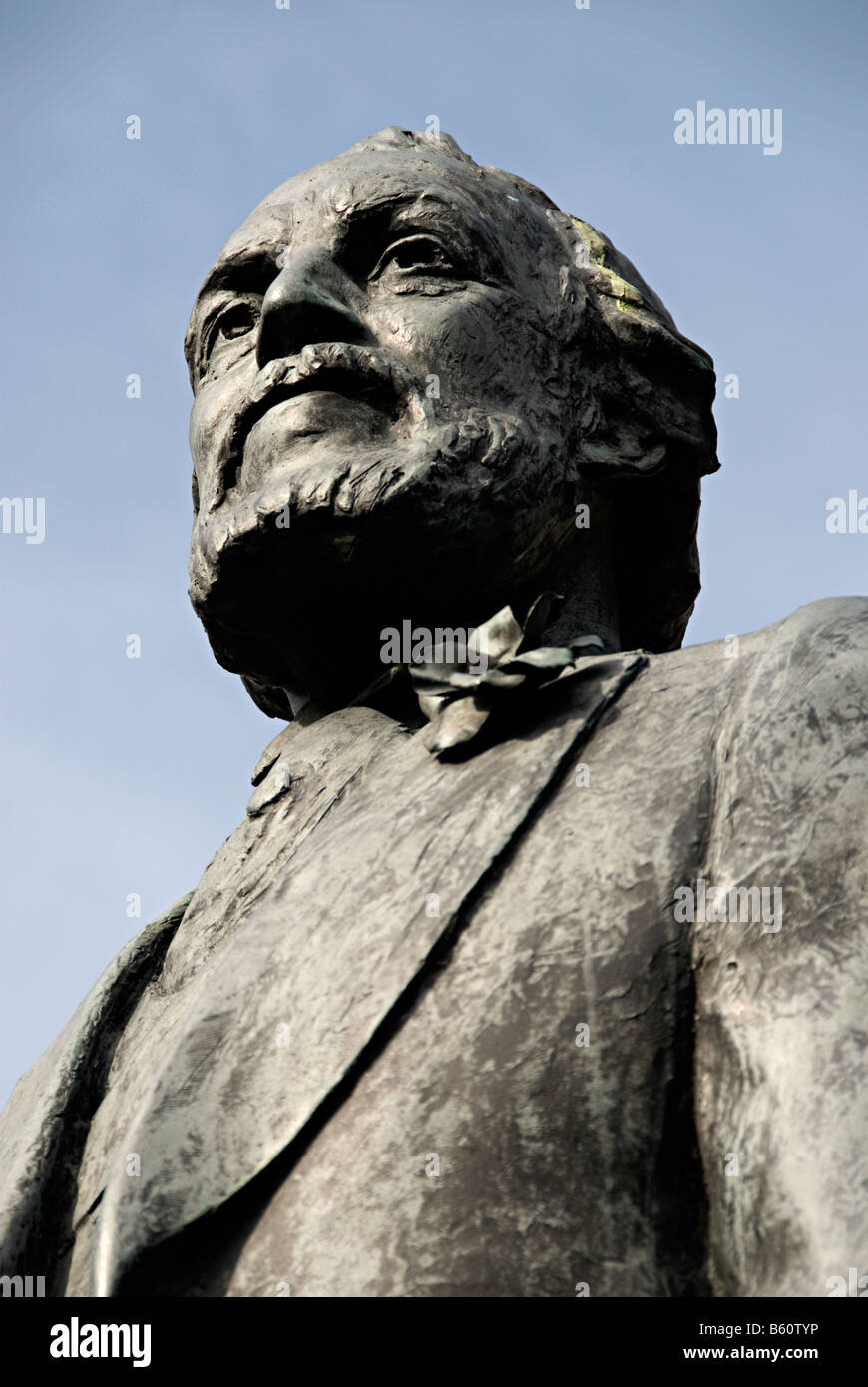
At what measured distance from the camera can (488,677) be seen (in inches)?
179

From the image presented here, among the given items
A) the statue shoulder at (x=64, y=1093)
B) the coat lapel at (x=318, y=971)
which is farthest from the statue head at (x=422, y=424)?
the statue shoulder at (x=64, y=1093)

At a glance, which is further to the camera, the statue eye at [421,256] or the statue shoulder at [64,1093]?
the statue eye at [421,256]

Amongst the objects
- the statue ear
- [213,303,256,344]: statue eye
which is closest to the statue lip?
[213,303,256,344]: statue eye

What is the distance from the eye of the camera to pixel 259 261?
6.04 m

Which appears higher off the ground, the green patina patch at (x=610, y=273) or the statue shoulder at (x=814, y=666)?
the green patina patch at (x=610, y=273)

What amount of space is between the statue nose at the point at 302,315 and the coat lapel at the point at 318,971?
1.49 m

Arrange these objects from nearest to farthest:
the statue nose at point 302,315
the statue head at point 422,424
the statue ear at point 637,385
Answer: the statue head at point 422,424, the statue nose at point 302,315, the statue ear at point 637,385

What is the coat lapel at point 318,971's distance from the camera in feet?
12.5

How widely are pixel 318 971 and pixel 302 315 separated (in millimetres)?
2250

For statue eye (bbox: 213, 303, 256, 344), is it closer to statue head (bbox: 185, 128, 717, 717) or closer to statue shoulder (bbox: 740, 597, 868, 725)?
statue head (bbox: 185, 128, 717, 717)

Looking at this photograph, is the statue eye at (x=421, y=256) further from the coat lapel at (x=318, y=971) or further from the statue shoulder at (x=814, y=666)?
the statue shoulder at (x=814, y=666)

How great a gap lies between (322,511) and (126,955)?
139 centimetres

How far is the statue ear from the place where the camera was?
20.0 feet
